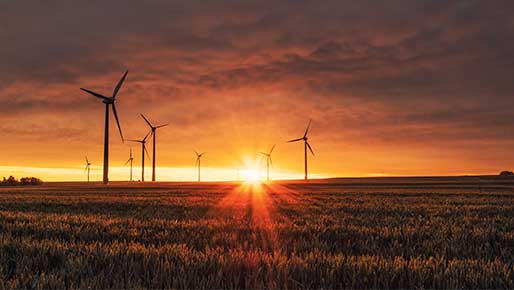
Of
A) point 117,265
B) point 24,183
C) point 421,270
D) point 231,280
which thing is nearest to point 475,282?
point 421,270

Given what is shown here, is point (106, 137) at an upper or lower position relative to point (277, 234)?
upper

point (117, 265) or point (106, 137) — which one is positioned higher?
point (106, 137)

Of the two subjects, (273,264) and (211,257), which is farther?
(211,257)

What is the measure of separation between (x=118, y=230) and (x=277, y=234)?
12.1 ft

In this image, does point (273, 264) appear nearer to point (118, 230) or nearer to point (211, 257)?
point (211, 257)

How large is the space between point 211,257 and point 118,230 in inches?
179

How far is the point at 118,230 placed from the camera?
912cm

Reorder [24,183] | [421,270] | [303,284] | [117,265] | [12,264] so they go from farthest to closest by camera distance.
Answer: [24,183], [12,264], [117,265], [421,270], [303,284]

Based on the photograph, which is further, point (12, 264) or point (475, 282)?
point (12, 264)

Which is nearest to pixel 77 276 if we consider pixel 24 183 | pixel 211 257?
pixel 211 257

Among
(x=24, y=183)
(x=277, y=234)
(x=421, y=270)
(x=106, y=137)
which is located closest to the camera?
(x=421, y=270)

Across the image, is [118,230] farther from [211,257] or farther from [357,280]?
[357,280]

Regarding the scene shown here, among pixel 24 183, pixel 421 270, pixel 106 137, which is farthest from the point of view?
pixel 24 183

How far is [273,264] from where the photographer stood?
5016mm
